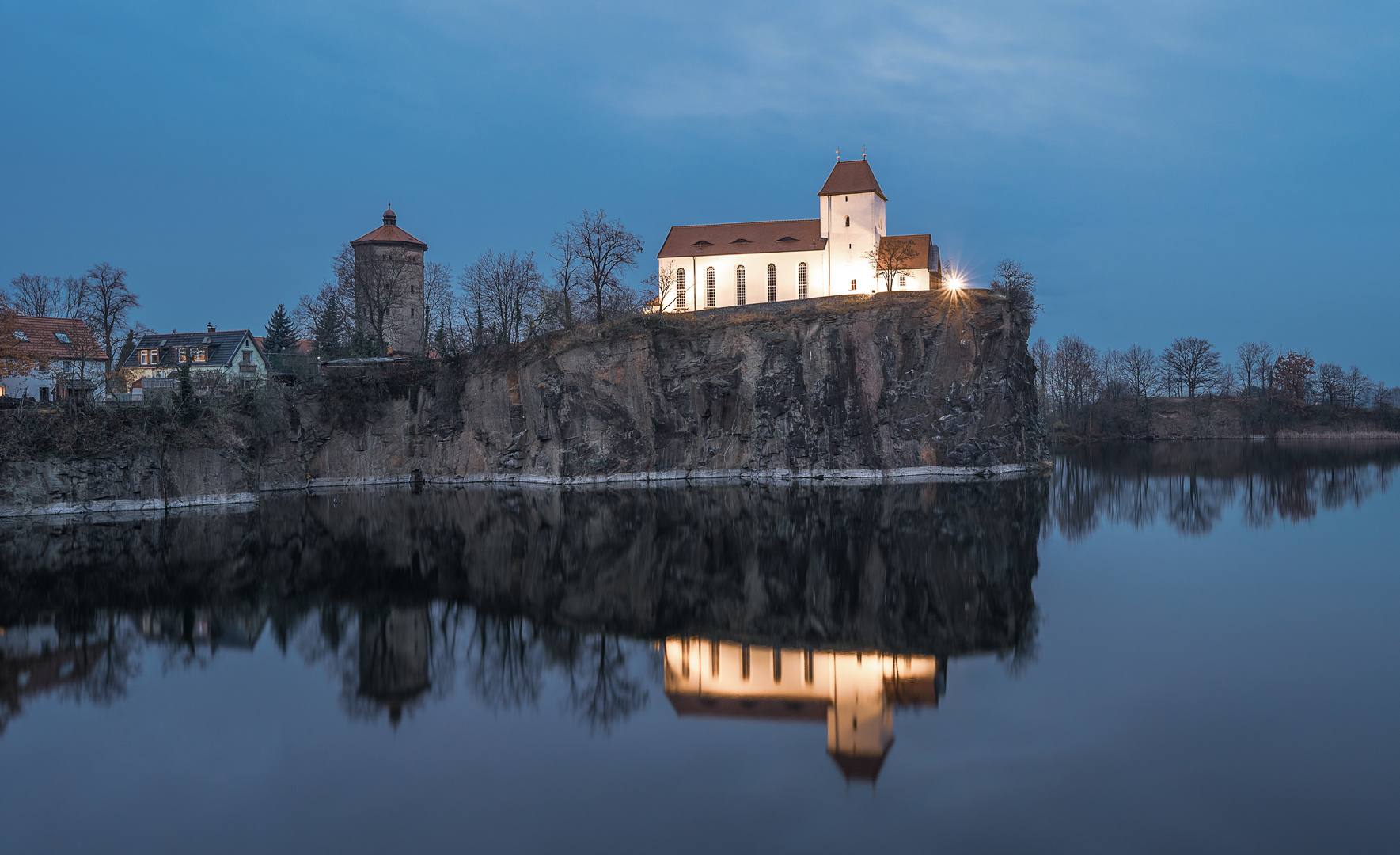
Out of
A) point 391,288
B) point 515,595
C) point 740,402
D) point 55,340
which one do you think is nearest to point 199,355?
point 55,340

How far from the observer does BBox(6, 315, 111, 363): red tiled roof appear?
145ft

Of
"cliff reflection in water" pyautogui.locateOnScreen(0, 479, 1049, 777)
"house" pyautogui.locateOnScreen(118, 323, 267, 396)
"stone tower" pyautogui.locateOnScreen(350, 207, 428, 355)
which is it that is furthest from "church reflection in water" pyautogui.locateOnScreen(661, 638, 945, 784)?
"stone tower" pyautogui.locateOnScreen(350, 207, 428, 355)

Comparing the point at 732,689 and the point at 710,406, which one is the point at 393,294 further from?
the point at 732,689

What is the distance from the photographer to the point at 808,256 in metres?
63.0

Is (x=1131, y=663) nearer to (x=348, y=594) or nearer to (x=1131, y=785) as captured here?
(x=1131, y=785)

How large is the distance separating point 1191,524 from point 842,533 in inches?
577

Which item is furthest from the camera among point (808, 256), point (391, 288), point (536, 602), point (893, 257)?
point (391, 288)

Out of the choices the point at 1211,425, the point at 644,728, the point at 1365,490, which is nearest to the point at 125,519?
the point at 644,728

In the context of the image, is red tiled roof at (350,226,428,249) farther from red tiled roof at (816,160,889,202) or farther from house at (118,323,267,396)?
red tiled roof at (816,160,889,202)

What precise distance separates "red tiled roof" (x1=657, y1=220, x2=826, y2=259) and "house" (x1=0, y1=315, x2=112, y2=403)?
37498 millimetres

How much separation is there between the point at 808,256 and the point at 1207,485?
30.6 metres

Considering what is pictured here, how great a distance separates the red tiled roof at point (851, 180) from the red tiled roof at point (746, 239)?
114 inches

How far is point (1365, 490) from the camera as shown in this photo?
140 feet

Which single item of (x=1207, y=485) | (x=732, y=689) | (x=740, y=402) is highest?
(x=740, y=402)
